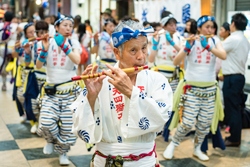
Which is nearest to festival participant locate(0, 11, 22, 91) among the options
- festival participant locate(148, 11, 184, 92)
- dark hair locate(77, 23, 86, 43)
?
dark hair locate(77, 23, 86, 43)

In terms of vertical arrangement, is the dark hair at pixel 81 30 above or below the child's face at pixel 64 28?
above

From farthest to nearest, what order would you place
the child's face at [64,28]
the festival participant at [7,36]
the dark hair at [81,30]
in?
the dark hair at [81,30] → the festival participant at [7,36] → the child's face at [64,28]

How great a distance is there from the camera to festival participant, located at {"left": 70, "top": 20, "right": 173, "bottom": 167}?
1.73 meters

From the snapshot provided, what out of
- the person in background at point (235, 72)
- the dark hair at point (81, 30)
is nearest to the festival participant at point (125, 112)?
the person in background at point (235, 72)

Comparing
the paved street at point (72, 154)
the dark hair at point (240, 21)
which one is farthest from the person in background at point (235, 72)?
the paved street at point (72, 154)

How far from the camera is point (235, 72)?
425 cm

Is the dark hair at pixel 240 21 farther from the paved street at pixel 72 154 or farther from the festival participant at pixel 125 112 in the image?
the festival participant at pixel 125 112

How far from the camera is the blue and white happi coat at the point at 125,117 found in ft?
5.63

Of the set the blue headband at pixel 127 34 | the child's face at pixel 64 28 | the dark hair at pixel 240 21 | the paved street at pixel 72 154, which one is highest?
the dark hair at pixel 240 21

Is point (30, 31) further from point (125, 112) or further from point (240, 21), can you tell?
point (125, 112)

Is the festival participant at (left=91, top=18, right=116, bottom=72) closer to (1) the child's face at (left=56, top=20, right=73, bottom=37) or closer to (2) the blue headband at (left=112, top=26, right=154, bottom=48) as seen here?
(1) the child's face at (left=56, top=20, right=73, bottom=37)

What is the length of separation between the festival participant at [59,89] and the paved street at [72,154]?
0.22 metres

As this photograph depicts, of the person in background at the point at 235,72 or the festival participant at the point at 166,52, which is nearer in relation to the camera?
the person in background at the point at 235,72

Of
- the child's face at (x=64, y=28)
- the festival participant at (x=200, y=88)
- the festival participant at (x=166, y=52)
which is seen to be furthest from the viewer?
the festival participant at (x=166, y=52)
